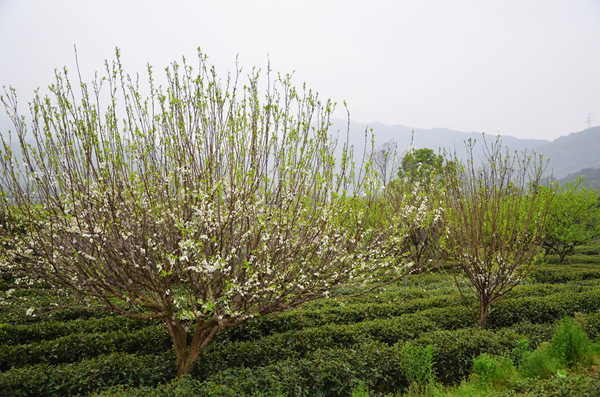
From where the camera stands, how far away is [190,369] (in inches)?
235

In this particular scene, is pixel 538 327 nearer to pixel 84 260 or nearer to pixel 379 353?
pixel 379 353

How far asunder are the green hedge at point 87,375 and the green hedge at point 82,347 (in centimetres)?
127

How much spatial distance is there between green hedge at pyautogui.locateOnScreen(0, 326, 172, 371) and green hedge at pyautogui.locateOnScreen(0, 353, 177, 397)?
1268 millimetres

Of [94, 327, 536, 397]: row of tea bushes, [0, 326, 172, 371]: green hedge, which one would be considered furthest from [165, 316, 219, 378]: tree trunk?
[0, 326, 172, 371]: green hedge

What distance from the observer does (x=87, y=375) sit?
231 inches

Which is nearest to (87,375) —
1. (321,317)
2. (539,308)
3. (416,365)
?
(321,317)

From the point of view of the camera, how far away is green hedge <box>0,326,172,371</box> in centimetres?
709

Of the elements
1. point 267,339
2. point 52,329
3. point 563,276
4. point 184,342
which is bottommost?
point 563,276

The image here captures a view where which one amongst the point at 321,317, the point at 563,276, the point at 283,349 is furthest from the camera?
the point at 563,276

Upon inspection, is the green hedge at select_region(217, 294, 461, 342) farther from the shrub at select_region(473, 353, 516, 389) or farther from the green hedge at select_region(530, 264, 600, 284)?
the green hedge at select_region(530, 264, 600, 284)

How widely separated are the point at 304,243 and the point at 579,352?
574 cm

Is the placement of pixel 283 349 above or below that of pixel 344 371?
below

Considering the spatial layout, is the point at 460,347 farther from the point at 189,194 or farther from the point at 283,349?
the point at 189,194

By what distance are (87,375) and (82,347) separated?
1.95 metres
